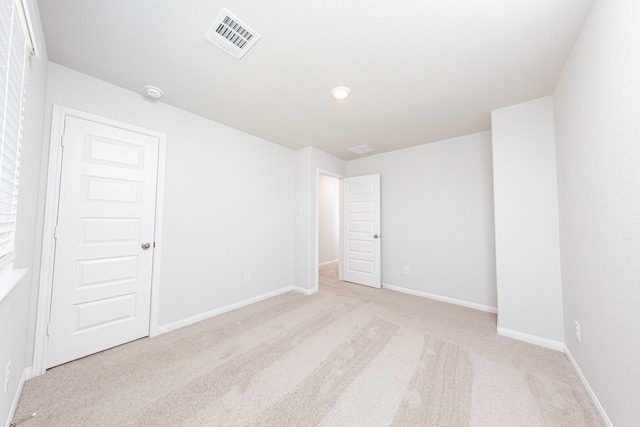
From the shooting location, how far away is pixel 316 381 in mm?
1683

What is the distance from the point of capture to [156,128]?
95.1 inches

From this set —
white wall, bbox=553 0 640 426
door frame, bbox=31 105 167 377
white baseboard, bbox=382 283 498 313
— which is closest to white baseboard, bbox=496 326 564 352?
white wall, bbox=553 0 640 426

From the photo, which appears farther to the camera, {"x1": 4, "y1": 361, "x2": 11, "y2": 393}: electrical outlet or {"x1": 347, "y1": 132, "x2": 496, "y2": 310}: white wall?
{"x1": 347, "y1": 132, "x2": 496, "y2": 310}: white wall

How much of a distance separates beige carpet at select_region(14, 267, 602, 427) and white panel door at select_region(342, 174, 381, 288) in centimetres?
161

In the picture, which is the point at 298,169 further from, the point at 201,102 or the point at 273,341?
the point at 273,341

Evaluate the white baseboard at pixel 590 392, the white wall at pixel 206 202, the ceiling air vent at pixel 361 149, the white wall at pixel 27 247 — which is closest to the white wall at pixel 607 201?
the white baseboard at pixel 590 392

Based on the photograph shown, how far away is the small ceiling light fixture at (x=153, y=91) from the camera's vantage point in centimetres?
216

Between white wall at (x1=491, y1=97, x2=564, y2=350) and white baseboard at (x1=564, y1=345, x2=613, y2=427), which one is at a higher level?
white wall at (x1=491, y1=97, x2=564, y2=350)

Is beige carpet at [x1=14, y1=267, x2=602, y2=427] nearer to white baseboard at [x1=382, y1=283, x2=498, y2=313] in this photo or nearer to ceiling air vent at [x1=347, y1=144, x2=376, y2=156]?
white baseboard at [x1=382, y1=283, x2=498, y2=313]

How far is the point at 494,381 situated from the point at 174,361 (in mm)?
2584

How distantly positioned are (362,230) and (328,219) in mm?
2210

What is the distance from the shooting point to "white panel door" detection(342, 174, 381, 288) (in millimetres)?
→ 4121

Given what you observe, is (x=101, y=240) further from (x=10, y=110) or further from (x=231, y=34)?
(x=231, y=34)

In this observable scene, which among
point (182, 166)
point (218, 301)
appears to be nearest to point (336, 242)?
point (218, 301)
